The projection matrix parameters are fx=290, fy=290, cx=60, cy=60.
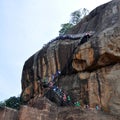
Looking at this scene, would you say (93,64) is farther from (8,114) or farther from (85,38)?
(8,114)

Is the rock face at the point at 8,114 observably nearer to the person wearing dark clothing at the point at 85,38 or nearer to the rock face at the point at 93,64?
the rock face at the point at 93,64

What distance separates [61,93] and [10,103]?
1541 centimetres


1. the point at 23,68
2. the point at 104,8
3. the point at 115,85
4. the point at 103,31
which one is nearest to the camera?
the point at 115,85

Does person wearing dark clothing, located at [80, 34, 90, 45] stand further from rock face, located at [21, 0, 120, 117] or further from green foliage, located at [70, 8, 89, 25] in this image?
green foliage, located at [70, 8, 89, 25]

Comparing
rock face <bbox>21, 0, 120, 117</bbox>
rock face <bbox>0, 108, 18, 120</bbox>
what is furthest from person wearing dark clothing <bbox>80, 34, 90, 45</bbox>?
rock face <bbox>0, 108, 18, 120</bbox>

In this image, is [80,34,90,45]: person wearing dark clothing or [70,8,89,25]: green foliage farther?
[70,8,89,25]: green foliage

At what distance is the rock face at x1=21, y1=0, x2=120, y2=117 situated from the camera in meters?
13.0

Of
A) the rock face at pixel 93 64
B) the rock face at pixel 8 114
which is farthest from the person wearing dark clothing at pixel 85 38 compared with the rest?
the rock face at pixel 8 114

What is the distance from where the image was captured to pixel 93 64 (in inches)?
543

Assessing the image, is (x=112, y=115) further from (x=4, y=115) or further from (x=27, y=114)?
(x=4, y=115)

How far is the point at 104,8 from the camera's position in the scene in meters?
16.5

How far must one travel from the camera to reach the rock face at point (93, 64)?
13.0 m

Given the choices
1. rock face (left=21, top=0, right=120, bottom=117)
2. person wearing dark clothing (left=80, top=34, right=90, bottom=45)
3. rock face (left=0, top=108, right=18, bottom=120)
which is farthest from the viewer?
person wearing dark clothing (left=80, top=34, right=90, bottom=45)

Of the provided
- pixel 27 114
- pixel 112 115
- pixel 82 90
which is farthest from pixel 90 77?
pixel 27 114
